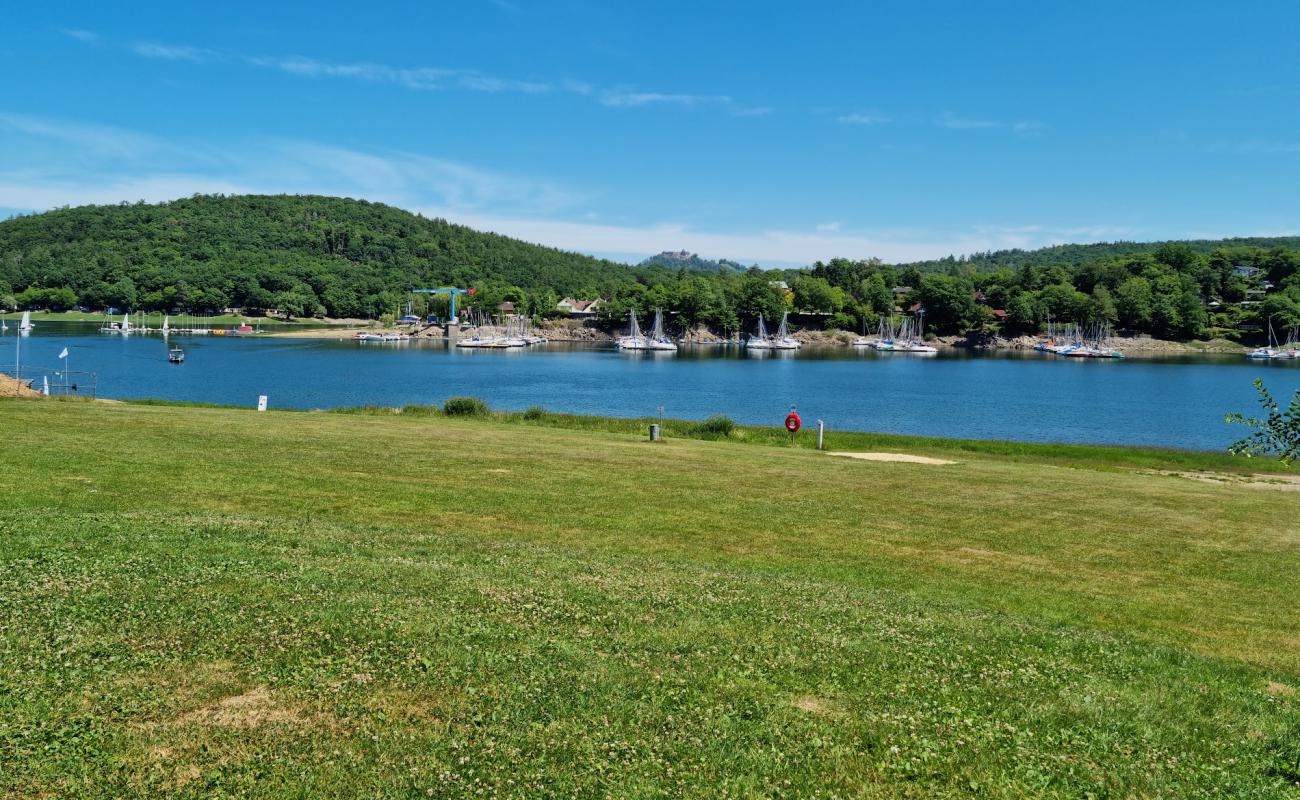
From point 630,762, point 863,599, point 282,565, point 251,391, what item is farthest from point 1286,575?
point 251,391

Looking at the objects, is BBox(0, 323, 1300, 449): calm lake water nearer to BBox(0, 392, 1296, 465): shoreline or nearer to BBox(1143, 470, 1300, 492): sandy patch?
BBox(0, 392, 1296, 465): shoreline

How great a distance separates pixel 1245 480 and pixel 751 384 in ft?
273

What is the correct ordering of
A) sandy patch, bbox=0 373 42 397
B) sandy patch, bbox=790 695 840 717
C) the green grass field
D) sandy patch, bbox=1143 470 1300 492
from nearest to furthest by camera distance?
1. the green grass field
2. sandy patch, bbox=790 695 840 717
3. sandy patch, bbox=1143 470 1300 492
4. sandy patch, bbox=0 373 42 397

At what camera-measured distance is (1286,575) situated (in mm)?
18344

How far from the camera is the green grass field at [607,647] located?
7668 mm

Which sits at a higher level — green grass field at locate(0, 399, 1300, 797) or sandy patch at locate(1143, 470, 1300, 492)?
green grass field at locate(0, 399, 1300, 797)

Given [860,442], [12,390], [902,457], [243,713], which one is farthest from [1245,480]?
[12,390]

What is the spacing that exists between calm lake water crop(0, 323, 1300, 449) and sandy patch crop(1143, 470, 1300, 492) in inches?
1067

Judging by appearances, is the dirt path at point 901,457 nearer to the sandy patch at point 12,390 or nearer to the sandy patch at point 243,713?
the sandy patch at point 243,713

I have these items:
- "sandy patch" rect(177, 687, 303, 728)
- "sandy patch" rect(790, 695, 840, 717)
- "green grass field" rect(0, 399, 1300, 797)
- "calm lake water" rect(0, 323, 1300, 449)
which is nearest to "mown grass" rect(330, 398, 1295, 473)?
"calm lake water" rect(0, 323, 1300, 449)

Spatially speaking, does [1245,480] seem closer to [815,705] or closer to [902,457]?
[902,457]

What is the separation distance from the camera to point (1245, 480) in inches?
1518

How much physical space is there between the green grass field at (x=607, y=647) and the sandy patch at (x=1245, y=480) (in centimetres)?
1543

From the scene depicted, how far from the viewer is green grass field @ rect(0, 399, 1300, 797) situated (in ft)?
25.2
